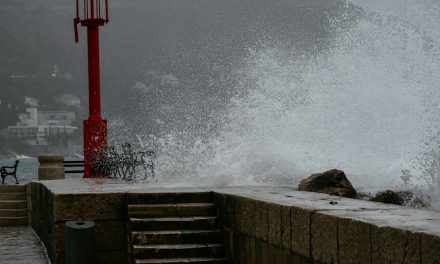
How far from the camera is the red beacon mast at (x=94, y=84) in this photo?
748 inches

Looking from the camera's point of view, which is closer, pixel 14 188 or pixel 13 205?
pixel 13 205

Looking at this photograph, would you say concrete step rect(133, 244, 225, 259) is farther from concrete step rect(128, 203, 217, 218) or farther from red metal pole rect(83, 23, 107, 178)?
red metal pole rect(83, 23, 107, 178)

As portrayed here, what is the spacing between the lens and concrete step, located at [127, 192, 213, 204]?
827 centimetres

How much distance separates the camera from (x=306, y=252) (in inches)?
214


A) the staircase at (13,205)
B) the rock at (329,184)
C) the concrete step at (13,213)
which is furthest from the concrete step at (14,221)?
the rock at (329,184)

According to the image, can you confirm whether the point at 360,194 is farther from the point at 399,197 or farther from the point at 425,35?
the point at 425,35

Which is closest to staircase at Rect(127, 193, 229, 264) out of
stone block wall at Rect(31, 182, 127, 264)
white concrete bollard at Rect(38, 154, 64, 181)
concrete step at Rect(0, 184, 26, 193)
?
stone block wall at Rect(31, 182, 127, 264)

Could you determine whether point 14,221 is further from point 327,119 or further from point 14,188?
point 327,119

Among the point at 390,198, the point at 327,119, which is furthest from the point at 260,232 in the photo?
the point at 327,119

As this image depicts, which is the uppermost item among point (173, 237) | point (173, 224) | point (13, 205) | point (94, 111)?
point (94, 111)

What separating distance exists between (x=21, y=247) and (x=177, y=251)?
5369 mm

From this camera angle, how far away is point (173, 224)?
7934 millimetres

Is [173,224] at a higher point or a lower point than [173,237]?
higher

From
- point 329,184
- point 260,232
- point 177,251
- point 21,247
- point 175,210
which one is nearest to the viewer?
point 260,232
